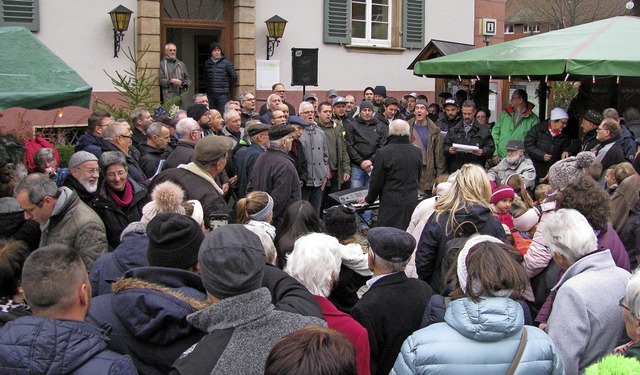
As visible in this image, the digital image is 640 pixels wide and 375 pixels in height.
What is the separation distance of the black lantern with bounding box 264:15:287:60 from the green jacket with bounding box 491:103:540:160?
506cm

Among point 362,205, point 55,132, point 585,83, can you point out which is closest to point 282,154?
point 362,205

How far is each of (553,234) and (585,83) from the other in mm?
8544

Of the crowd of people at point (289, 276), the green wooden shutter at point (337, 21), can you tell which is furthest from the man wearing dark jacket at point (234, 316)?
the green wooden shutter at point (337, 21)

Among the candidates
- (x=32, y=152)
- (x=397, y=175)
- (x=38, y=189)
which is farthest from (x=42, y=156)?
(x=397, y=175)

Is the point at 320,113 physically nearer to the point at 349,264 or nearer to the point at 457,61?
the point at 457,61

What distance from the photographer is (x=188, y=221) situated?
10.9 feet

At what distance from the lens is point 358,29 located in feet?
Answer: 52.9

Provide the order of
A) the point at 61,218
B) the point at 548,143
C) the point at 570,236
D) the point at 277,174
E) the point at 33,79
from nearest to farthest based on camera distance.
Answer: the point at 570,236 < the point at 61,218 < the point at 33,79 < the point at 277,174 < the point at 548,143

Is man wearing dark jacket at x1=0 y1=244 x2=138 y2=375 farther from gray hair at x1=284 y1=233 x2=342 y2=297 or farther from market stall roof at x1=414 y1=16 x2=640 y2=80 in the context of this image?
market stall roof at x1=414 y1=16 x2=640 y2=80

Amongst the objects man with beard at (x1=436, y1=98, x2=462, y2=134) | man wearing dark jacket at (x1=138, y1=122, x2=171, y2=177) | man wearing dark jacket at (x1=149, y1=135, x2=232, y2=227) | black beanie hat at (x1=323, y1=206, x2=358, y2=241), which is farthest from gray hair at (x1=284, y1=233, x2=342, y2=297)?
man with beard at (x1=436, y1=98, x2=462, y2=134)

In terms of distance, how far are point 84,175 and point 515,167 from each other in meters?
5.63

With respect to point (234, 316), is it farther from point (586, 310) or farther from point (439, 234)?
point (439, 234)

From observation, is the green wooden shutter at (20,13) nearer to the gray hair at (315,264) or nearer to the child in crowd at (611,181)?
the child in crowd at (611,181)

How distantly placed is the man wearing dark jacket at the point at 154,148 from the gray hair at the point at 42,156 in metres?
1.02
